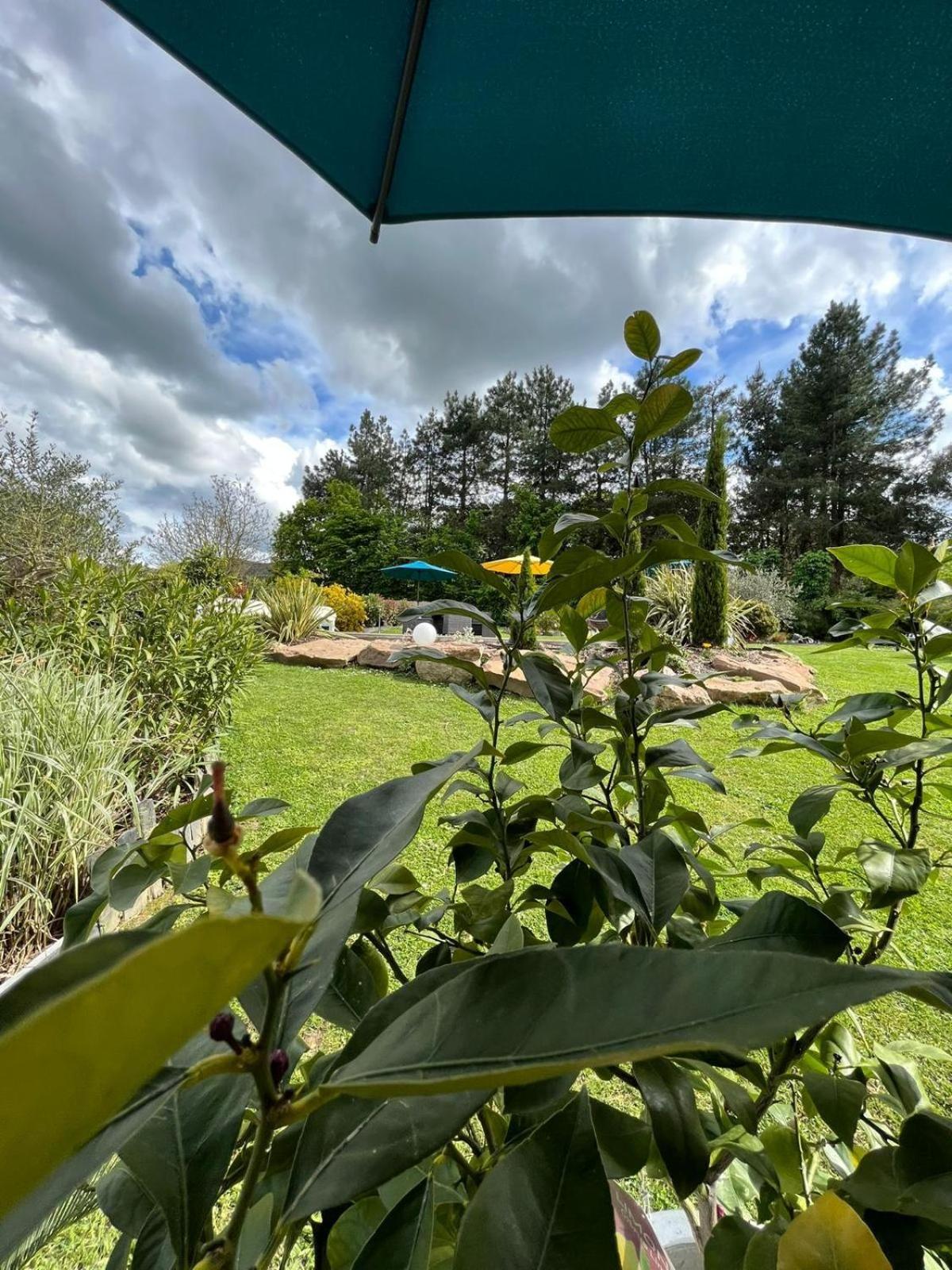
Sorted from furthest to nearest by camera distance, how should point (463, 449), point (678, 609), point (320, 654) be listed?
point (463, 449) < point (678, 609) < point (320, 654)

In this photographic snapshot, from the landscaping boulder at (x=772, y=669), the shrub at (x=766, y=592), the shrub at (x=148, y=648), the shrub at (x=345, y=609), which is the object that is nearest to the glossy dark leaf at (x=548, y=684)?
the shrub at (x=148, y=648)

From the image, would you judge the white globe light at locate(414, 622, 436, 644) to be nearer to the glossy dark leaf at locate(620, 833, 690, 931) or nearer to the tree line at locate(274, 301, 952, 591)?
the glossy dark leaf at locate(620, 833, 690, 931)

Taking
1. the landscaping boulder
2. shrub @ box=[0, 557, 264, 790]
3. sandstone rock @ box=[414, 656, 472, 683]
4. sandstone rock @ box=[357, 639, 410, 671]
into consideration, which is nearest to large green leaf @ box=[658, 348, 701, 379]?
shrub @ box=[0, 557, 264, 790]

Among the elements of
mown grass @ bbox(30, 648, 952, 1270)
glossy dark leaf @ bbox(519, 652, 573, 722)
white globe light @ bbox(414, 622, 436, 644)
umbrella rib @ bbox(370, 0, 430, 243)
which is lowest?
mown grass @ bbox(30, 648, 952, 1270)

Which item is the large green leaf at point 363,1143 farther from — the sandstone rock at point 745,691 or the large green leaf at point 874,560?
the sandstone rock at point 745,691

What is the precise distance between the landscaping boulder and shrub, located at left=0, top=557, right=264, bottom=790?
14.2 feet

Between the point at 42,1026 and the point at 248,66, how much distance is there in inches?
52.9

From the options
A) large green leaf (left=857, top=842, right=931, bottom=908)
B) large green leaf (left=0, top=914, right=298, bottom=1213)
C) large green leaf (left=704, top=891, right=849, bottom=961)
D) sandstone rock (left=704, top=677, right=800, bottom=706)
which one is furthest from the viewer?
sandstone rock (left=704, top=677, right=800, bottom=706)

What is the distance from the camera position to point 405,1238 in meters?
0.29

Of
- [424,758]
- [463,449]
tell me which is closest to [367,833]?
[424,758]

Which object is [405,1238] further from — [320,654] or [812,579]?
[812,579]

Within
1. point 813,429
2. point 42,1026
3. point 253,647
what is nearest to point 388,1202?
point 42,1026

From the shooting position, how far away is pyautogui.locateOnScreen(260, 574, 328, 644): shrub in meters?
8.70

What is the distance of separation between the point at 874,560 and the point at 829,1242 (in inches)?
27.5
